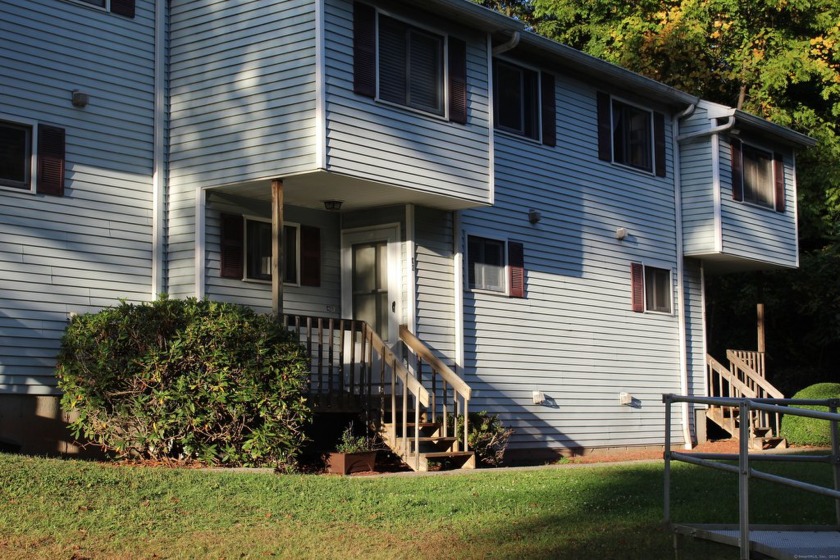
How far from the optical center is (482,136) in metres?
15.4

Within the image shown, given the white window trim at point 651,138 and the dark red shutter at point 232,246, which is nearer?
the dark red shutter at point 232,246

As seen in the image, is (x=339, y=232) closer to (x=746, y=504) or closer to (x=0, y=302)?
(x=0, y=302)

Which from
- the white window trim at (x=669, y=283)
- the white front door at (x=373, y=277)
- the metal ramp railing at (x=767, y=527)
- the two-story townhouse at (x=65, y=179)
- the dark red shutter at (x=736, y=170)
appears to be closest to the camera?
the metal ramp railing at (x=767, y=527)

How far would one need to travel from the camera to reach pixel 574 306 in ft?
60.4

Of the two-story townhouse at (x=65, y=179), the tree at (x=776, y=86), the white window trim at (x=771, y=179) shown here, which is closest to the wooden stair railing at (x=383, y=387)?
the two-story townhouse at (x=65, y=179)

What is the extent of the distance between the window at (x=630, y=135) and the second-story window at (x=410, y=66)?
5.28 metres

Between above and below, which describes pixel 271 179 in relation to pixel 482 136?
below

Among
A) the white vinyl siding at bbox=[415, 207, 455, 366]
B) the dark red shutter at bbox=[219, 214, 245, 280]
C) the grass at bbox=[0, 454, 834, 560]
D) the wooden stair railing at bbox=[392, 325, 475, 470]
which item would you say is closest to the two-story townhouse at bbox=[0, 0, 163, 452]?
the dark red shutter at bbox=[219, 214, 245, 280]

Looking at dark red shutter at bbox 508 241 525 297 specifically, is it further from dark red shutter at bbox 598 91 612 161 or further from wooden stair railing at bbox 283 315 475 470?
dark red shutter at bbox 598 91 612 161

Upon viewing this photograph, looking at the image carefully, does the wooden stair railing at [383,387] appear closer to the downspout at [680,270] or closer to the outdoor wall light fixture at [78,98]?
the outdoor wall light fixture at [78,98]

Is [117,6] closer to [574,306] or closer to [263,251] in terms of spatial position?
[263,251]

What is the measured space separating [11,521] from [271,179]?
6.07 meters

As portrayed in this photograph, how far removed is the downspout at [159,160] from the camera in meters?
13.9

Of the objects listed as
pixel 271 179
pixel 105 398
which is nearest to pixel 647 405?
pixel 271 179
